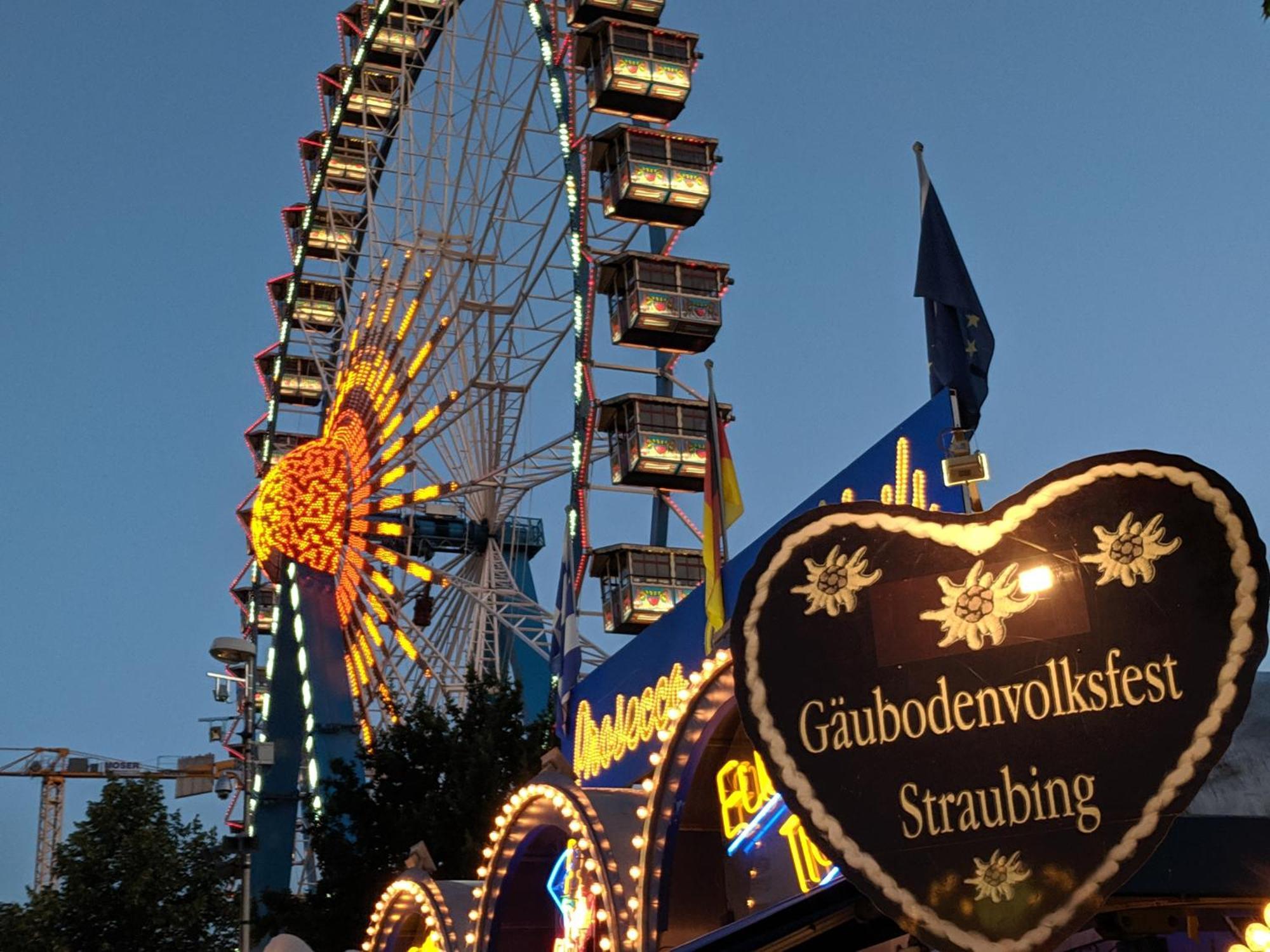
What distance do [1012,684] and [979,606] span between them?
39 cm

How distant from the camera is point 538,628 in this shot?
1130 inches

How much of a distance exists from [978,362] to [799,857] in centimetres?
314

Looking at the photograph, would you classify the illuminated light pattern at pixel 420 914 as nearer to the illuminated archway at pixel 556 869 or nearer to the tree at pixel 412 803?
the illuminated archway at pixel 556 869

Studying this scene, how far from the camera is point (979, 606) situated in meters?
7.48

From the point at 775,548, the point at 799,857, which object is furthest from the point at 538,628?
the point at 775,548

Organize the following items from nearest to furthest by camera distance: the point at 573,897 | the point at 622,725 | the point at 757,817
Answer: the point at 757,817 < the point at 573,897 < the point at 622,725

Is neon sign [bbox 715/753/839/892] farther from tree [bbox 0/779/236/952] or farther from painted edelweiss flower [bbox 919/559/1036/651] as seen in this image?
tree [bbox 0/779/236/952]

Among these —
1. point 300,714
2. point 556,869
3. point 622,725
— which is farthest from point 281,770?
point 556,869

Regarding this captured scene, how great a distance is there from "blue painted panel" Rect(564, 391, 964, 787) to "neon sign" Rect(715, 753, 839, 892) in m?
1.30

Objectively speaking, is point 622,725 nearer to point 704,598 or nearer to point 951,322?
point 704,598

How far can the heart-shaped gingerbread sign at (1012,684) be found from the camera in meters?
6.88

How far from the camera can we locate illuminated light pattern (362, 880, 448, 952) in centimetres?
1370

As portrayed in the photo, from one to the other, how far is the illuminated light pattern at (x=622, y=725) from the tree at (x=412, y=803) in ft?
26.6

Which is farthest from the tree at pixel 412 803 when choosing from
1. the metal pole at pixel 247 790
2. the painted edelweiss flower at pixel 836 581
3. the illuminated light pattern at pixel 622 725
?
the painted edelweiss flower at pixel 836 581
